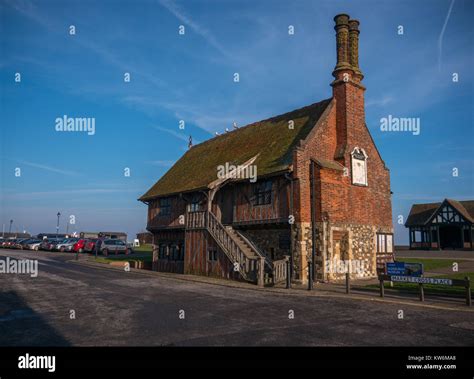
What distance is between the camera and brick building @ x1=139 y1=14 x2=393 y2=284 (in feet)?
62.7

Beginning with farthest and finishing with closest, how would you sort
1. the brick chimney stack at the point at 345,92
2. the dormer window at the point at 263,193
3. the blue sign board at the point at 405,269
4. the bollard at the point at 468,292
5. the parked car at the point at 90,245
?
the parked car at the point at 90,245
the brick chimney stack at the point at 345,92
the dormer window at the point at 263,193
the blue sign board at the point at 405,269
the bollard at the point at 468,292

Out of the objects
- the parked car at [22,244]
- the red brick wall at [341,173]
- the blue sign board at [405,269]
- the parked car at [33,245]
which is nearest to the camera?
the blue sign board at [405,269]

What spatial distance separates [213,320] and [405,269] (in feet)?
27.8

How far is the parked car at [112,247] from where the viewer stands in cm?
4128

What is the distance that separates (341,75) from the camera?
845 inches

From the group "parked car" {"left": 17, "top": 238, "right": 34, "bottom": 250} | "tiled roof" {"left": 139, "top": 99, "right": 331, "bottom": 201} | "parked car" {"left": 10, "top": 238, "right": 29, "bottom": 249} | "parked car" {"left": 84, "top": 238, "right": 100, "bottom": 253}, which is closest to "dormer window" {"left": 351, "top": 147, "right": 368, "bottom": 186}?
"tiled roof" {"left": 139, "top": 99, "right": 331, "bottom": 201}

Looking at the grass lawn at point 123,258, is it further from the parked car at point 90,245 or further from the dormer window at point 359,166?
the dormer window at point 359,166

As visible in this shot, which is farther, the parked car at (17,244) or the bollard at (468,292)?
the parked car at (17,244)

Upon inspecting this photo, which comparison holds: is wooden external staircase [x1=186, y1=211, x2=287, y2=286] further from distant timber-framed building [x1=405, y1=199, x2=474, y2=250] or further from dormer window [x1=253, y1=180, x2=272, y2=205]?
distant timber-framed building [x1=405, y1=199, x2=474, y2=250]

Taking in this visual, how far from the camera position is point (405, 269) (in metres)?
14.7

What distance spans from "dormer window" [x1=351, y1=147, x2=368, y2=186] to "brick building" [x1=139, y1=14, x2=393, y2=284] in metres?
0.06

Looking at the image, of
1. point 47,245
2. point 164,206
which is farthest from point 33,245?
point 164,206

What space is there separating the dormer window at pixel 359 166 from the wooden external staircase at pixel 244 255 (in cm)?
652

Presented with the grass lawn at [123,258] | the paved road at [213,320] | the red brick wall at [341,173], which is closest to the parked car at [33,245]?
the grass lawn at [123,258]
